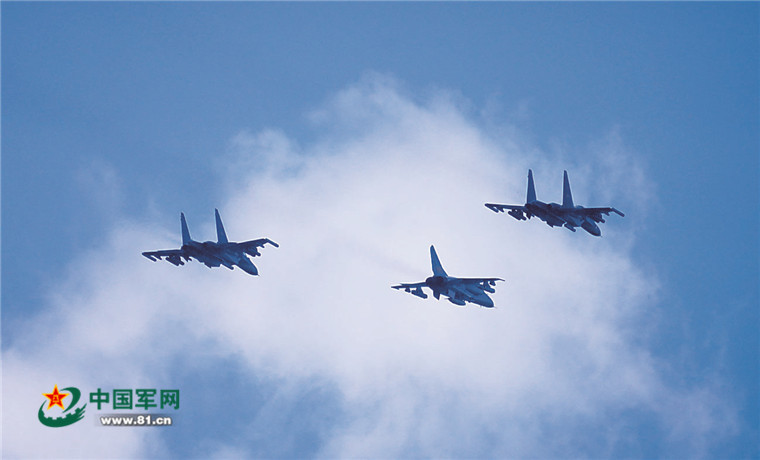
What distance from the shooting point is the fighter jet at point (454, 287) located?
303ft

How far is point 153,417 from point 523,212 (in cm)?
3702

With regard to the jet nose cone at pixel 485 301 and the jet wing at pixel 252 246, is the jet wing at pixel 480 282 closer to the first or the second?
the jet nose cone at pixel 485 301

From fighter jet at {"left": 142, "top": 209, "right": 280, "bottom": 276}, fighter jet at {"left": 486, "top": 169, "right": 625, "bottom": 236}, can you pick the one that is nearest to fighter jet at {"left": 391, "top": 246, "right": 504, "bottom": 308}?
fighter jet at {"left": 486, "top": 169, "right": 625, "bottom": 236}

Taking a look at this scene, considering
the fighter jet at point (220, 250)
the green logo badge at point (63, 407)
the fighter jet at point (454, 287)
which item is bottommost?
the green logo badge at point (63, 407)

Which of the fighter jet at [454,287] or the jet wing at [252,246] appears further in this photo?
the jet wing at [252,246]

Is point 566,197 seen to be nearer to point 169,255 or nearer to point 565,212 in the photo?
point 565,212

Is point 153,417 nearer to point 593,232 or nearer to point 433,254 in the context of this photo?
point 433,254

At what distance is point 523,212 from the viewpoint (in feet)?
332

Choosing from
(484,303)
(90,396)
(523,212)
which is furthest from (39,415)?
(523,212)

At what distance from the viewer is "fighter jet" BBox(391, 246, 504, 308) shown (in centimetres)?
9231

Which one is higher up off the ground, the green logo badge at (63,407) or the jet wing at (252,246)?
the jet wing at (252,246)

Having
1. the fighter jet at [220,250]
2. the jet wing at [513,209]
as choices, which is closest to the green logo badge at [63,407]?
the fighter jet at [220,250]

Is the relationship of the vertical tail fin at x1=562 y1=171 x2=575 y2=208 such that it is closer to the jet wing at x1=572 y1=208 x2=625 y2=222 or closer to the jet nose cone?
the jet wing at x1=572 y1=208 x2=625 y2=222

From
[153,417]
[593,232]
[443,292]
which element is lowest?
[153,417]
